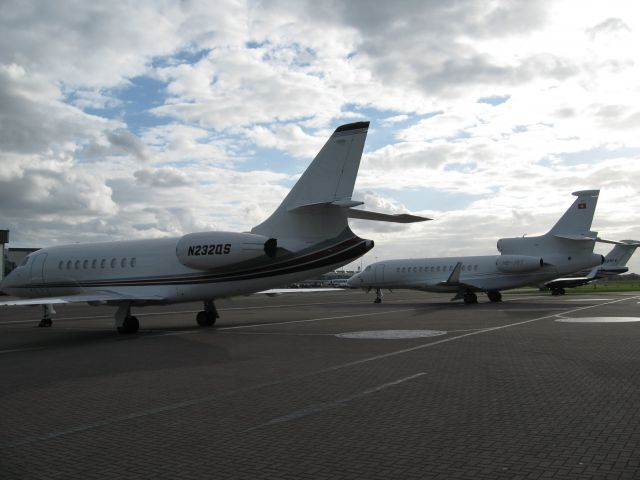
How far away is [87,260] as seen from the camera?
20.7 m

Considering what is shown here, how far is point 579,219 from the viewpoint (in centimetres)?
3219

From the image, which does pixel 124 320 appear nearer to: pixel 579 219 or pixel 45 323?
pixel 45 323

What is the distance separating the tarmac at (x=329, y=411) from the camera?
4.73 m

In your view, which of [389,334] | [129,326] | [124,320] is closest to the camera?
[389,334]

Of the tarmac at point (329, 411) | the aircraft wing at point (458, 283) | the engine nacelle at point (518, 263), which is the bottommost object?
the tarmac at point (329, 411)

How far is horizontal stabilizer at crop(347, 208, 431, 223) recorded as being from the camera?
1609 cm

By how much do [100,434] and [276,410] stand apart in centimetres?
196

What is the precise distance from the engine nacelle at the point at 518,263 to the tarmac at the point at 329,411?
20285mm

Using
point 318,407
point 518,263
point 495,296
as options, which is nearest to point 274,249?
point 318,407

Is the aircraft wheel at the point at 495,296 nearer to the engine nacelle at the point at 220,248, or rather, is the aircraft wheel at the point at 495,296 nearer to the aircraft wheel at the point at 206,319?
the aircraft wheel at the point at 206,319

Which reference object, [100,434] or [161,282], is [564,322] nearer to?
[161,282]

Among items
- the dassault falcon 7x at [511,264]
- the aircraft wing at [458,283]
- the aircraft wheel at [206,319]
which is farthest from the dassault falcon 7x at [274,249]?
the dassault falcon 7x at [511,264]

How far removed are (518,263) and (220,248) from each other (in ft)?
73.7

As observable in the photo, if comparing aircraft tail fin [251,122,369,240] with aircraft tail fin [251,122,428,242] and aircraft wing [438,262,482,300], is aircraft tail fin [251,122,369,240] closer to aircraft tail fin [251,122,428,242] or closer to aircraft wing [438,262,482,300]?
aircraft tail fin [251,122,428,242]
